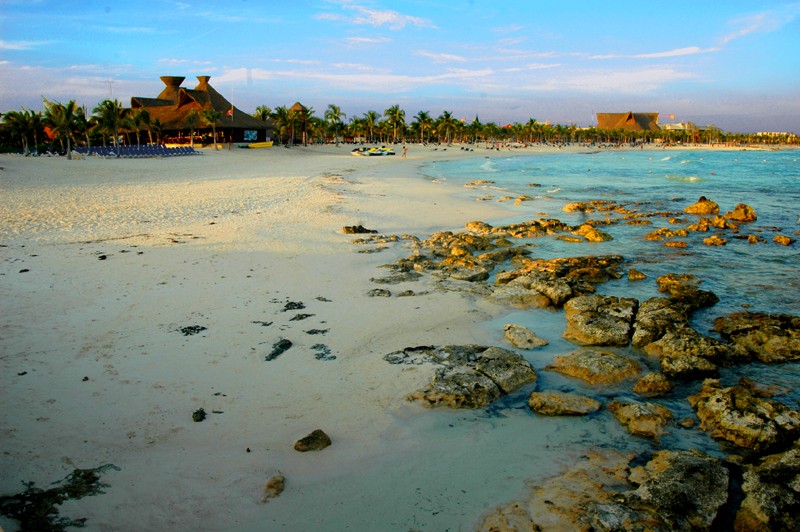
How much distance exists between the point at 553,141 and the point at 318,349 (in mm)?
183547

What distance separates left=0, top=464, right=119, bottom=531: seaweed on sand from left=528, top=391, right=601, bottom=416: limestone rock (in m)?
5.18

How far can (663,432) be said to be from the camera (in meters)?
6.53

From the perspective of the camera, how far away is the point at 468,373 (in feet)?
24.8

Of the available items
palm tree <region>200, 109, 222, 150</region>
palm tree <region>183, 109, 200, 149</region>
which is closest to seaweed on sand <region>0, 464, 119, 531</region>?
palm tree <region>200, 109, 222, 150</region>

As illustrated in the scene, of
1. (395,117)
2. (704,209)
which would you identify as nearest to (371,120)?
(395,117)

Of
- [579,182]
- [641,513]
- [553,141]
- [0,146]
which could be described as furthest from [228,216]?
[553,141]

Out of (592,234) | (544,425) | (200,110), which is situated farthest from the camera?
(200,110)

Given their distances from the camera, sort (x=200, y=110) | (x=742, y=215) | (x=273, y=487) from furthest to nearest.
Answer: (x=200, y=110) < (x=742, y=215) < (x=273, y=487)

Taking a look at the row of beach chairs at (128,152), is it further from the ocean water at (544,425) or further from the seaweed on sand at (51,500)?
the seaweed on sand at (51,500)

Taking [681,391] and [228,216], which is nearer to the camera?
[681,391]

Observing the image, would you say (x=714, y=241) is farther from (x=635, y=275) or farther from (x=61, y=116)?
(x=61, y=116)

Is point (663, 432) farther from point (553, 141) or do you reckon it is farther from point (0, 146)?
point (553, 141)

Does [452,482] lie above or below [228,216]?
below

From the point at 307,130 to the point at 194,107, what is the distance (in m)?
24.3
